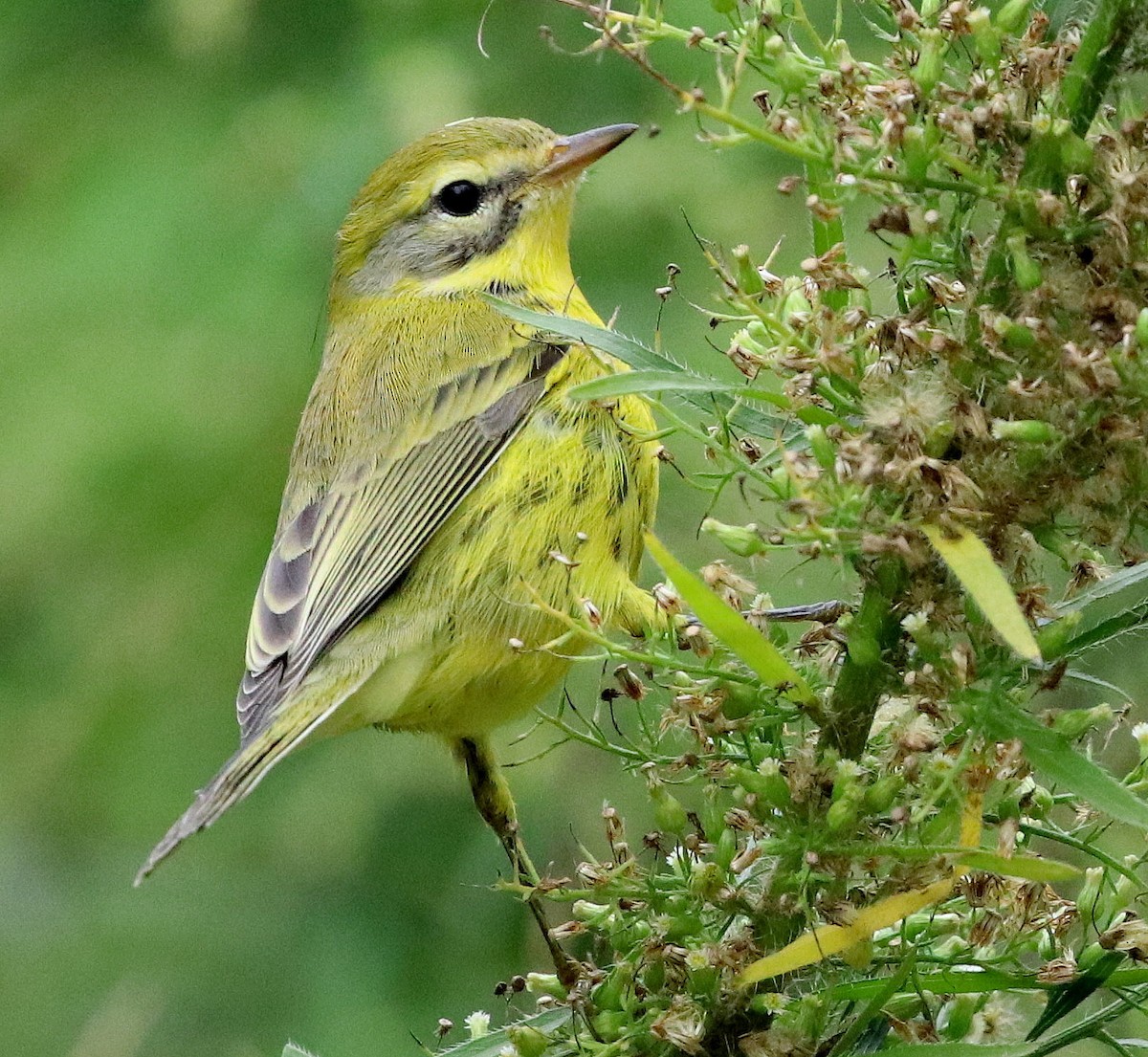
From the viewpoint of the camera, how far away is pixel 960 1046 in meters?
1.99

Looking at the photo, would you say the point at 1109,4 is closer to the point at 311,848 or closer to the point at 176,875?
the point at 311,848

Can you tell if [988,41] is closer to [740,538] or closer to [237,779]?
[740,538]

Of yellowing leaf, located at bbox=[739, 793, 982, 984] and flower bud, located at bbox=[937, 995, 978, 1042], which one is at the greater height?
yellowing leaf, located at bbox=[739, 793, 982, 984]

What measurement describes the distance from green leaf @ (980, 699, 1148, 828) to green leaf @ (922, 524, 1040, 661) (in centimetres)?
9

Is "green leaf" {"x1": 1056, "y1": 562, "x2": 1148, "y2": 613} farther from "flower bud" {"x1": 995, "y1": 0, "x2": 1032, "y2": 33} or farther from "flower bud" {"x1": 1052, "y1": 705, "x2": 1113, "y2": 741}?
"flower bud" {"x1": 995, "y1": 0, "x2": 1032, "y2": 33}

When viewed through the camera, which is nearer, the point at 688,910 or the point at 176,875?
the point at 688,910

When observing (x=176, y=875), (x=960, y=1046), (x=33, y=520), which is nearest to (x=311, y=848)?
(x=176, y=875)

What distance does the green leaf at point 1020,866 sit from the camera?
1819 millimetres

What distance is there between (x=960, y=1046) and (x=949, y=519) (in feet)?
2.02

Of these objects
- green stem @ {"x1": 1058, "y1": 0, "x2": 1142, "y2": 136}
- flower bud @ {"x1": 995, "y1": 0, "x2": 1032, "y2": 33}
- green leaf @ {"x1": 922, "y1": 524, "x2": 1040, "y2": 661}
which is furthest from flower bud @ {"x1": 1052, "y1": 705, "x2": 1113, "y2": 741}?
flower bud @ {"x1": 995, "y1": 0, "x2": 1032, "y2": 33}

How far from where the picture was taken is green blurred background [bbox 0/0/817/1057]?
15.6 feet

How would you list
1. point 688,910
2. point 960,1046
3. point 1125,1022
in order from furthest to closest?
1. point 1125,1022
2. point 688,910
3. point 960,1046

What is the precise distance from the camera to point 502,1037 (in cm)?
245

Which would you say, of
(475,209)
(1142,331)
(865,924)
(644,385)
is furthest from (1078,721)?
(475,209)
